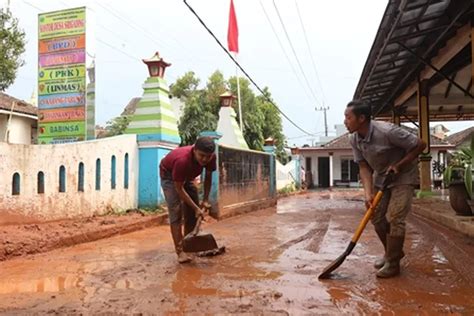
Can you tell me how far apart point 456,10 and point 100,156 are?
634 cm

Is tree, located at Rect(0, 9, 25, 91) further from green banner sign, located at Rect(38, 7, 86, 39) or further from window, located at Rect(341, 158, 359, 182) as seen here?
window, located at Rect(341, 158, 359, 182)

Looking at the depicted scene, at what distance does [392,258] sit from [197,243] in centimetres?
197

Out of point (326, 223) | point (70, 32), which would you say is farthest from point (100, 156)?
point (326, 223)

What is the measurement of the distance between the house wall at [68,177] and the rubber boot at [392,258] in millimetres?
4564

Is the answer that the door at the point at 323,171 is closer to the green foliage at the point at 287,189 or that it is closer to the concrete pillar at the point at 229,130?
the green foliage at the point at 287,189

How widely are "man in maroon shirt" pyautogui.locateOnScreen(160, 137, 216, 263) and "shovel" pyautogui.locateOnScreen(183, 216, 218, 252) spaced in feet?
0.33

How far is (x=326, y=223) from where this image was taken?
812 centimetres

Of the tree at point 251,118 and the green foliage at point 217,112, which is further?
the tree at point 251,118

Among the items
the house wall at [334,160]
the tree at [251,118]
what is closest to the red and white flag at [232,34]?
the tree at [251,118]

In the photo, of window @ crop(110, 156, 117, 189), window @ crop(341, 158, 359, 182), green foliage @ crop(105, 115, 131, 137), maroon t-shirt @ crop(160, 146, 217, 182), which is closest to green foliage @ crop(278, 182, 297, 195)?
window @ crop(341, 158, 359, 182)

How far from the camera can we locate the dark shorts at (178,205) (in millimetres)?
4645

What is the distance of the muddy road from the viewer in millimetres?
2953

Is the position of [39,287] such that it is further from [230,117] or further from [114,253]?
[230,117]

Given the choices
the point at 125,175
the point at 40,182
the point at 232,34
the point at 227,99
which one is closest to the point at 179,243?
the point at 40,182
